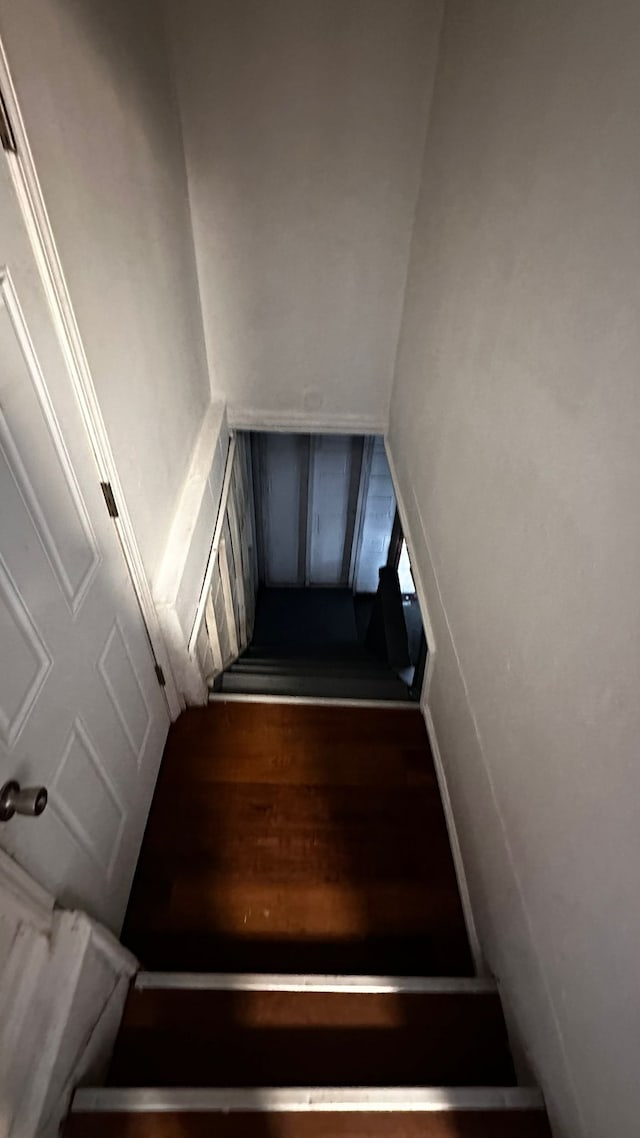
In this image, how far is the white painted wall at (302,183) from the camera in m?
2.10

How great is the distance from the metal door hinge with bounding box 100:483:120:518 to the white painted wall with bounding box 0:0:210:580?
0.10m

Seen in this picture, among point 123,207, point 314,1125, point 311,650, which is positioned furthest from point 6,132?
point 311,650

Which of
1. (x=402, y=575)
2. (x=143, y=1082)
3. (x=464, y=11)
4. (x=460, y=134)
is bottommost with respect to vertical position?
(x=402, y=575)

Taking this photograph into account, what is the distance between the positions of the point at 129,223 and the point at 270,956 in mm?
2394

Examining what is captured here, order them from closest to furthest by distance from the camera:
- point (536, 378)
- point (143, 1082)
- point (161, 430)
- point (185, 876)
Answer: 1. point (536, 378)
2. point (143, 1082)
3. point (185, 876)
4. point (161, 430)

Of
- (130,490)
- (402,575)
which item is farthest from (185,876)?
(402,575)

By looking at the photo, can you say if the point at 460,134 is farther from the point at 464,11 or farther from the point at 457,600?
the point at 457,600

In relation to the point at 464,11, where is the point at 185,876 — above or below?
below

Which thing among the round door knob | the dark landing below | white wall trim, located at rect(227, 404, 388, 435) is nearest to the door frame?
the round door knob

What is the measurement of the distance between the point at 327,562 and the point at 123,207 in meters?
4.26

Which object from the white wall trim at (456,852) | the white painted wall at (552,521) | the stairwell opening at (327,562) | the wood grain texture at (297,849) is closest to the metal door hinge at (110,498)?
the white painted wall at (552,521)

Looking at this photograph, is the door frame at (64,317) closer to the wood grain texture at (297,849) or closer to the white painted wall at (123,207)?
the white painted wall at (123,207)

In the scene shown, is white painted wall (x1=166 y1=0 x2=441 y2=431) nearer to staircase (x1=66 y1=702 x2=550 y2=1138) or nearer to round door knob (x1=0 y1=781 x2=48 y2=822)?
staircase (x1=66 y1=702 x2=550 y2=1138)

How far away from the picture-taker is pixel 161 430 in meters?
2.08
